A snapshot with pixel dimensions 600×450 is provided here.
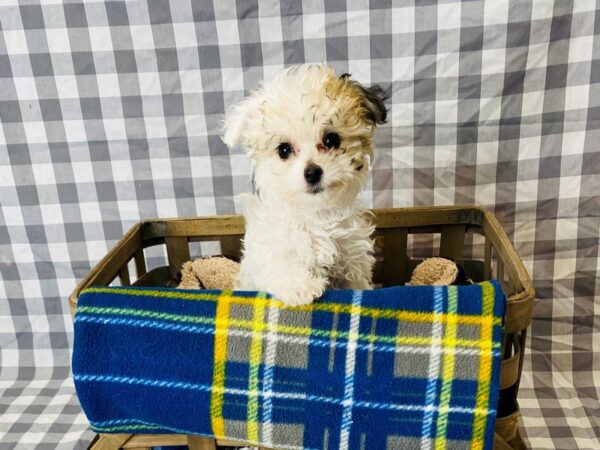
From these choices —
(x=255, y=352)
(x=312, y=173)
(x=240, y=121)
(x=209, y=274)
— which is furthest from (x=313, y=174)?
(x=209, y=274)

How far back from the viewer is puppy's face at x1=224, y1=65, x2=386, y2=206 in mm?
834

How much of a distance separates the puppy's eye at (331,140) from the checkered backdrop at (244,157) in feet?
1.50

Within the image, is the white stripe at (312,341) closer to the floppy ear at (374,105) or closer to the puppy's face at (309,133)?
the puppy's face at (309,133)

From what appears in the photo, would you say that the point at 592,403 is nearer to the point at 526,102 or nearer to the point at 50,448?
the point at 526,102

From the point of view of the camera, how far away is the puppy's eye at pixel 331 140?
2.81 ft

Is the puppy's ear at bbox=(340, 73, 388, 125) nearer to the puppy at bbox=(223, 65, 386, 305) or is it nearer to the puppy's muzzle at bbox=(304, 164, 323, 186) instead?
the puppy at bbox=(223, 65, 386, 305)

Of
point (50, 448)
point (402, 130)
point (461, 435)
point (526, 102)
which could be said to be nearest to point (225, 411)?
point (461, 435)

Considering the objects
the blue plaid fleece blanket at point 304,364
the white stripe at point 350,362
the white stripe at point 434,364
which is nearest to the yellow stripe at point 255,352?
the blue plaid fleece blanket at point 304,364

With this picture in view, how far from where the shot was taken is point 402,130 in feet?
4.28

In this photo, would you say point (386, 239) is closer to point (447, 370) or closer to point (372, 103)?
point (372, 103)

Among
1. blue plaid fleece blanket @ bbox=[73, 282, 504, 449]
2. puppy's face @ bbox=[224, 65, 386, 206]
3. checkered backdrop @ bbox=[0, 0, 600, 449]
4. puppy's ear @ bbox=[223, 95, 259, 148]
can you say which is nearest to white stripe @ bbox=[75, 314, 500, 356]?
blue plaid fleece blanket @ bbox=[73, 282, 504, 449]

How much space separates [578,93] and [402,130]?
1.34 ft

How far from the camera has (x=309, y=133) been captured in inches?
33.0

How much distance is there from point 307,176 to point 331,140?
0.27 ft
